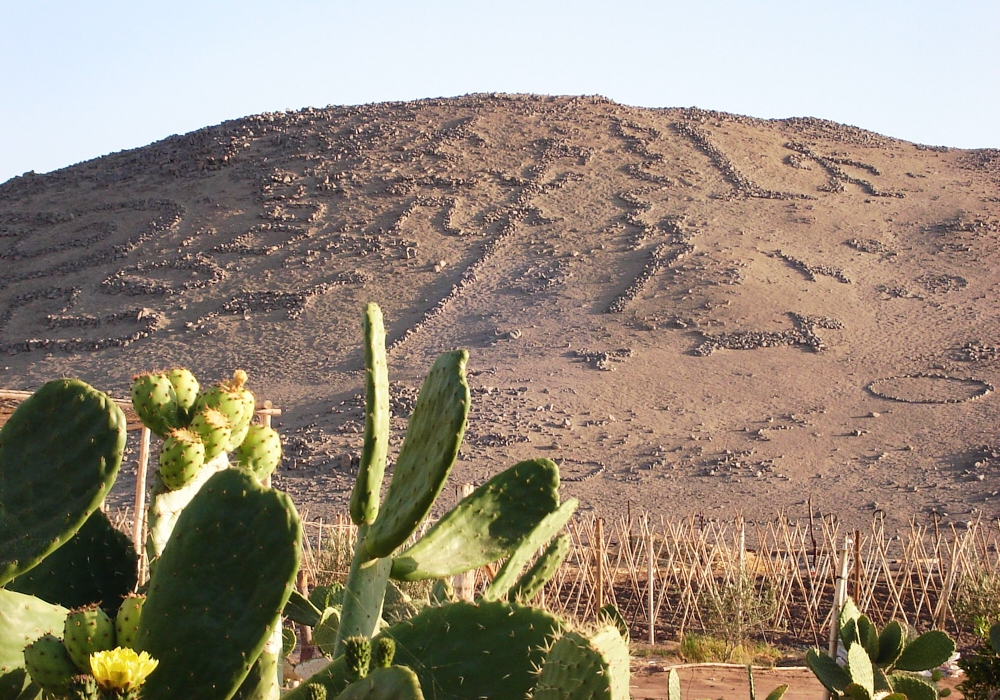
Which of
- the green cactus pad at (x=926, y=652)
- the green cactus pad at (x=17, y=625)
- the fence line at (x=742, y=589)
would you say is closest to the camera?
the green cactus pad at (x=17, y=625)

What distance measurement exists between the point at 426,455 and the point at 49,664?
788 millimetres

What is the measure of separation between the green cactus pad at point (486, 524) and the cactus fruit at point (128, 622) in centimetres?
73

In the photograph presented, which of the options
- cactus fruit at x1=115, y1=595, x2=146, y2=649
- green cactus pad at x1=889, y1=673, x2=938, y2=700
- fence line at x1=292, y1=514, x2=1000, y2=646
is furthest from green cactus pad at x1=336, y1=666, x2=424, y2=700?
fence line at x1=292, y1=514, x2=1000, y2=646

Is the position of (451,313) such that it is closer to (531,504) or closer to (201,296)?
(201,296)

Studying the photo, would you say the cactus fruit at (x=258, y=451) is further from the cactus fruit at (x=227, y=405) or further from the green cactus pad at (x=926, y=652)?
the green cactus pad at (x=926, y=652)

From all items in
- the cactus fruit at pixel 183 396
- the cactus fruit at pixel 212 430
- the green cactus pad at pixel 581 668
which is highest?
the cactus fruit at pixel 183 396

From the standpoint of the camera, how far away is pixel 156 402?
2.26 metres

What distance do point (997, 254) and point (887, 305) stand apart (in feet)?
16.5

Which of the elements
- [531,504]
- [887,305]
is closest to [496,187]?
[887,305]

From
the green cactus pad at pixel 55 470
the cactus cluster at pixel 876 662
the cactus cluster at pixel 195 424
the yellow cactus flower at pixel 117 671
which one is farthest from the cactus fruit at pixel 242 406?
the cactus cluster at pixel 876 662

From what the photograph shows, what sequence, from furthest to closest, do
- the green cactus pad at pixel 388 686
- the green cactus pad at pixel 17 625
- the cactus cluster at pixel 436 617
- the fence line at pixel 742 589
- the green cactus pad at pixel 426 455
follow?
1. the fence line at pixel 742 589
2. the green cactus pad at pixel 426 455
3. the green cactus pad at pixel 17 625
4. the cactus cluster at pixel 436 617
5. the green cactus pad at pixel 388 686

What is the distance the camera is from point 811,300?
27.0 metres

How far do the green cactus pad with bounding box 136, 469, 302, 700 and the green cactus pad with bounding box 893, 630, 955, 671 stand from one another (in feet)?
9.46

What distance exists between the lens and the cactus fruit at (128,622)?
5.66ft
